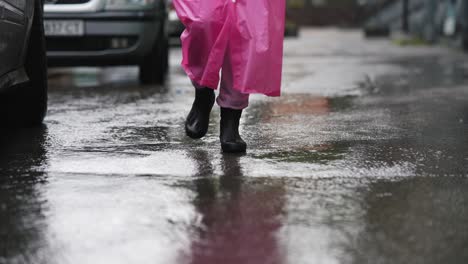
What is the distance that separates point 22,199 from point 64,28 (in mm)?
5097

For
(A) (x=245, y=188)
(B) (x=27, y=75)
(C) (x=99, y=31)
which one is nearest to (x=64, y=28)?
(C) (x=99, y=31)

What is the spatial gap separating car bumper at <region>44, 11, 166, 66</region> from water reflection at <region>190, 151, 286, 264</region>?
4476mm

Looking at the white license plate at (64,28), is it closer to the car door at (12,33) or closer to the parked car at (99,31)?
the parked car at (99,31)

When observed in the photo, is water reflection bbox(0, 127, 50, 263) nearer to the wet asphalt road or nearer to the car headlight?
the wet asphalt road

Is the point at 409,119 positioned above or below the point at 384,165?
below

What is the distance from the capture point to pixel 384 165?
149 inches

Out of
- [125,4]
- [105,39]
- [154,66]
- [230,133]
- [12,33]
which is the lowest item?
[154,66]

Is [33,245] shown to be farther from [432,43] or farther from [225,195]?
[432,43]

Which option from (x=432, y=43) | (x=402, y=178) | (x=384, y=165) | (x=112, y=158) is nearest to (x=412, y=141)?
(x=384, y=165)

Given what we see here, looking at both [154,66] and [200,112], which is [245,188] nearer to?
[200,112]

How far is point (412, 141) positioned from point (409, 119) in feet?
3.35

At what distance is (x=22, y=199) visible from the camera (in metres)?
3.07

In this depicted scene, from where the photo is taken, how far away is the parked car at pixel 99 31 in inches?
313

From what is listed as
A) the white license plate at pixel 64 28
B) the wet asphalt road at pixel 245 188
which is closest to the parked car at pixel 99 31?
the white license plate at pixel 64 28
